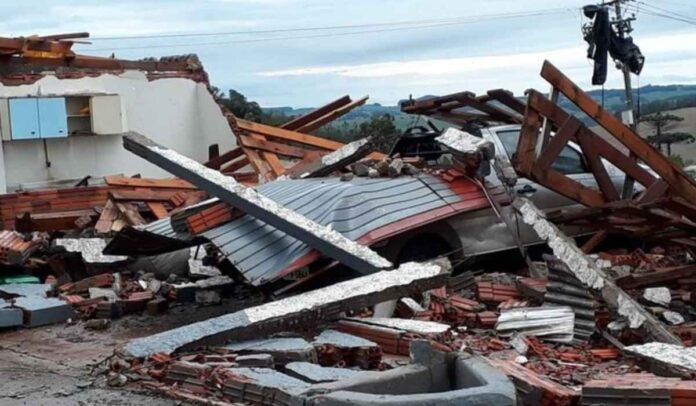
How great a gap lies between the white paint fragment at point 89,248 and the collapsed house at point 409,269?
0.09 feet

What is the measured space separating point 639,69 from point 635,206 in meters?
14.5

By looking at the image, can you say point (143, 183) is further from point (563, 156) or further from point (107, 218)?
point (563, 156)

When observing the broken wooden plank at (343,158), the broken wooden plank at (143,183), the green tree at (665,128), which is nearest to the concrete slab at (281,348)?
the broken wooden plank at (343,158)

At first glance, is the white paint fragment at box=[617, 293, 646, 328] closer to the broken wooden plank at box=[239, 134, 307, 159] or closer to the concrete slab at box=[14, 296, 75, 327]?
the concrete slab at box=[14, 296, 75, 327]

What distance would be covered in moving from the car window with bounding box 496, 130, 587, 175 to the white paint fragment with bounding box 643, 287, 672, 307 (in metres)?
2.73

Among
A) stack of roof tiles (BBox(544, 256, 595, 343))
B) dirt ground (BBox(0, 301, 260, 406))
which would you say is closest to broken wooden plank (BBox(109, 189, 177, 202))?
dirt ground (BBox(0, 301, 260, 406))

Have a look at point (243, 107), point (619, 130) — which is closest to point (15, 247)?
point (619, 130)

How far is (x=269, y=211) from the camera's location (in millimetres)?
10148

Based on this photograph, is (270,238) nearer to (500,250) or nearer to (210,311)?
(210,311)

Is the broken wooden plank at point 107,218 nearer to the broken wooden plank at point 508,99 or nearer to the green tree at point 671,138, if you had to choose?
the broken wooden plank at point 508,99

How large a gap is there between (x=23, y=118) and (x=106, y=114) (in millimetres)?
1792

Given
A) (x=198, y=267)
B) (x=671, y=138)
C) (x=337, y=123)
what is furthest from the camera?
(x=671, y=138)

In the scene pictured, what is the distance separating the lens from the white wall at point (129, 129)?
19391mm

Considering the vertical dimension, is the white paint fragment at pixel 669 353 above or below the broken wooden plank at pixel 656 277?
below
